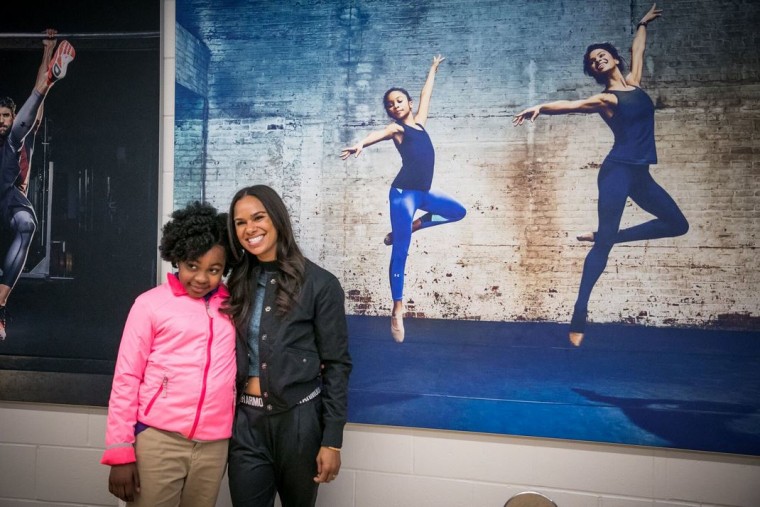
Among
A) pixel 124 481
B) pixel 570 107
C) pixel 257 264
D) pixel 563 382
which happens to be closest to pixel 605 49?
pixel 570 107

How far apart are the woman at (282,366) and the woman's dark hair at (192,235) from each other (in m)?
0.06

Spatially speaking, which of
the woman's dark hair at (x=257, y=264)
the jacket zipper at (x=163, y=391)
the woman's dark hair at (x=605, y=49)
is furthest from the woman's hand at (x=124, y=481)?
the woman's dark hair at (x=605, y=49)

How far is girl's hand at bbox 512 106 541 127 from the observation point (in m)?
2.03

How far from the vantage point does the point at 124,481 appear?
157 centimetres

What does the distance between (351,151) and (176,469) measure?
1.32 meters

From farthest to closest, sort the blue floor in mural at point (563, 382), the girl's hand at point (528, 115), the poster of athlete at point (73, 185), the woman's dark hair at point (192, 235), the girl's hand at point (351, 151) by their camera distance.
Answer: the poster of athlete at point (73, 185) < the girl's hand at point (351, 151) < the girl's hand at point (528, 115) < the blue floor in mural at point (563, 382) < the woman's dark hair at point (192, 235)

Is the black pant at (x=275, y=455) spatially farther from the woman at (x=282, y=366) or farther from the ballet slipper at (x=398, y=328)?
the ballet slipper at (x=398, y=328)

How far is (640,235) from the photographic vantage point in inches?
76.9

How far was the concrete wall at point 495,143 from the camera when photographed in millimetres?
1909

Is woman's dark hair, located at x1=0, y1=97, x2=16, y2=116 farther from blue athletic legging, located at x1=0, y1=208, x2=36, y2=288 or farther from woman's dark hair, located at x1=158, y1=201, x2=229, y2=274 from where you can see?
woman's dark hair, located at x1=158, y1=201, x2=229, y2=274

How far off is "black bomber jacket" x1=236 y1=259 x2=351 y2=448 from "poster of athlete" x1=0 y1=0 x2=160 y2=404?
910mm

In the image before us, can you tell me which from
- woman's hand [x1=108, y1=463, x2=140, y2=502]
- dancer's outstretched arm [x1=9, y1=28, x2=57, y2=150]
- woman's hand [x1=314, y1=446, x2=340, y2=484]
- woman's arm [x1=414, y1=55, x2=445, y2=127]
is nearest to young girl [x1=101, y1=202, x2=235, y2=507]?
woman's hand [x1=108, y1=463, x2=140, y2=502]

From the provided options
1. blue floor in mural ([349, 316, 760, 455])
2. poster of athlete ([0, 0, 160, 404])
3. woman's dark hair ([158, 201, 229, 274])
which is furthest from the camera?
poster of athlete ([0, 0, 160, 404])

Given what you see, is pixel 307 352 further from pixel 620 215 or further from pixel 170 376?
pixel 620 215
